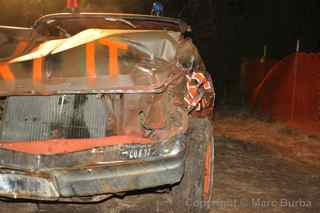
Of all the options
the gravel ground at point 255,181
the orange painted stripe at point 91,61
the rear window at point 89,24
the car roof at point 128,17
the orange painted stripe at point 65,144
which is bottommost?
the gravel ground at point 255,181

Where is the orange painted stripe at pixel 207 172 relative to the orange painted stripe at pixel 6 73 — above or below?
below

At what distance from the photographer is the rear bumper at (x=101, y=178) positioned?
3.36 m

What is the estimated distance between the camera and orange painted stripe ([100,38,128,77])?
11.7 feet

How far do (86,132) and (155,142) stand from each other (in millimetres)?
555

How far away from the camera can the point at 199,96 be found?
4.14m

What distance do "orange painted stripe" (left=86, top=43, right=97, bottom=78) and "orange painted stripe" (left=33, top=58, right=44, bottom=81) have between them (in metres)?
0.34

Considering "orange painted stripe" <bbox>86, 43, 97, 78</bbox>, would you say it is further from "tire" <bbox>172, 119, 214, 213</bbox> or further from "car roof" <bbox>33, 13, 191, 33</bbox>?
"car roof" <bbox>33, 13, 191, 33</bbox>

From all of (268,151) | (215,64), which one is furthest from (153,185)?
(215,64)

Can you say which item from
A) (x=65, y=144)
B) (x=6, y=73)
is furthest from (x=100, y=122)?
(x=6, y=73)

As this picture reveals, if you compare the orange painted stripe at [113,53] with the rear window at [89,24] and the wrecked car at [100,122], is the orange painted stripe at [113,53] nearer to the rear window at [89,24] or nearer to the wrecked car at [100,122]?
the wrecked car at [100,122]

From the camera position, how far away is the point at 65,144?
352cm

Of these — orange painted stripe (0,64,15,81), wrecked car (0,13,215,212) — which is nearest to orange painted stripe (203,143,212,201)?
wrecked car (0,13,215,212)

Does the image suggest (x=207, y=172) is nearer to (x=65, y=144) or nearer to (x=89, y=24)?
(x=65, y=144)

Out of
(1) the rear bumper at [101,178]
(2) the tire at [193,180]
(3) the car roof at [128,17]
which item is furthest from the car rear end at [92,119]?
(3) the car roof at [128,17]
